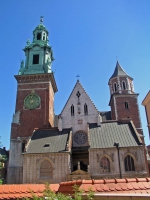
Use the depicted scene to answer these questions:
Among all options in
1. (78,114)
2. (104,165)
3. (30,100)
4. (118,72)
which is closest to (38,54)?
(30,100)

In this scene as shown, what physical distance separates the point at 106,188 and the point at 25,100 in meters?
34.5

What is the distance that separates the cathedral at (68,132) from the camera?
29578mm

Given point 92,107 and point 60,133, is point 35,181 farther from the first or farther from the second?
point 92,107

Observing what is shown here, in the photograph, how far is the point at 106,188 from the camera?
802 centimetres

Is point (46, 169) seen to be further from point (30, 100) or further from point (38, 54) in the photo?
point (38, 54)

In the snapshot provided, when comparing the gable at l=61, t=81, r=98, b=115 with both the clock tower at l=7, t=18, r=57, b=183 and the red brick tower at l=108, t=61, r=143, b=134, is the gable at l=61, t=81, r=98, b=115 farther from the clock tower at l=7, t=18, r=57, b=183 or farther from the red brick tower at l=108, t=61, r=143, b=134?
the red brick tower at l=108, t=61, r=143, b=134

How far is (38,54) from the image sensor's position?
45.1 m

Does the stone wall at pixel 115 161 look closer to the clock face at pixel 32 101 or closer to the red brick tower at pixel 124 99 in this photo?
the red brick tower at pixel 124 99

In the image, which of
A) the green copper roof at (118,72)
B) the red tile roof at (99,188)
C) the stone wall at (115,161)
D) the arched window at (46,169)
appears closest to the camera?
the red tile roof at (99,188)

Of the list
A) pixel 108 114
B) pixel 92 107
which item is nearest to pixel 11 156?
pixel 92 107

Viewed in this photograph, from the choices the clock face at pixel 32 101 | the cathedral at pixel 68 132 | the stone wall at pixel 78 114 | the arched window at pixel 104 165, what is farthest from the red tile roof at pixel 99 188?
the clock face at pixel 32 101

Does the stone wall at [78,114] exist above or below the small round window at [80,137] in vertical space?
above

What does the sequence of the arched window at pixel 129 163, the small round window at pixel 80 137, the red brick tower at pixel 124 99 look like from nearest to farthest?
the arched window at pixel 129 163 < the small round window at pixel 80 137 < the red brick tower at pixel 124 99

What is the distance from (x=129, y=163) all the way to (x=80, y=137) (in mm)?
9518
